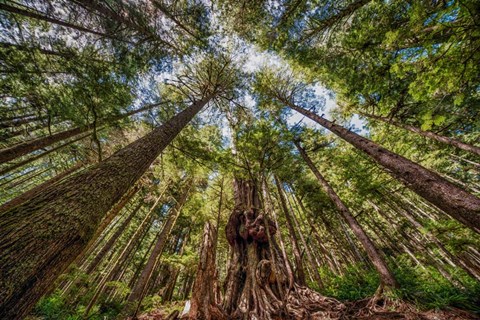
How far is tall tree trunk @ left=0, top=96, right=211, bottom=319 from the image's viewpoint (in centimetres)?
125

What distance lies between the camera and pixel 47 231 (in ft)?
5.24

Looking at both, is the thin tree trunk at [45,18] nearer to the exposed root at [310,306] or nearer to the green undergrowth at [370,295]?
the green undergrowth at [370,295]

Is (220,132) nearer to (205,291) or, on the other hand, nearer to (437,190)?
(205,291)

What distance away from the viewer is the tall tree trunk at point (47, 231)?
1.25m

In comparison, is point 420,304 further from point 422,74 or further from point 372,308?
point 422,74

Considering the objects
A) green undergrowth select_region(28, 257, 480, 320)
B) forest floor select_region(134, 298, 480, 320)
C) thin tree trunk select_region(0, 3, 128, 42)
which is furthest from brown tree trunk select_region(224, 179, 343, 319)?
thin tree trunk select_region(0, 3, 128, 42)

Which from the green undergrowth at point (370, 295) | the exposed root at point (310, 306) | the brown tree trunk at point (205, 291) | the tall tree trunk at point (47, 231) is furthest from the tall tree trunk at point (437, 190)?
the tall tree trunk at point (47, 231)

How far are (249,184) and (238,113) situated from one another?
430 cm

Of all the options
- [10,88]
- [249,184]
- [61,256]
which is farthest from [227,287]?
[10,88]

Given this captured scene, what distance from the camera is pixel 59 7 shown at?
452 cm

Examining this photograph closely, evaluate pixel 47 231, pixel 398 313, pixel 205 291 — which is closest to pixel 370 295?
pixel 398 313

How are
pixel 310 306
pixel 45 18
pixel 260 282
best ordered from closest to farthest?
pixel 45 18 → pixel 310 306 → pixel 260 282

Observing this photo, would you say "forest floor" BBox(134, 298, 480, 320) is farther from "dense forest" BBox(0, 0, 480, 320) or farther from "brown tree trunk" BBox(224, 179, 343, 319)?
"brown tree trunk" BBox(224, 179, 343, 319)

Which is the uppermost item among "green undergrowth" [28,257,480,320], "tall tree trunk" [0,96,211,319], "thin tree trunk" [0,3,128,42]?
"thin tree trunk" [0,3,128,42]
